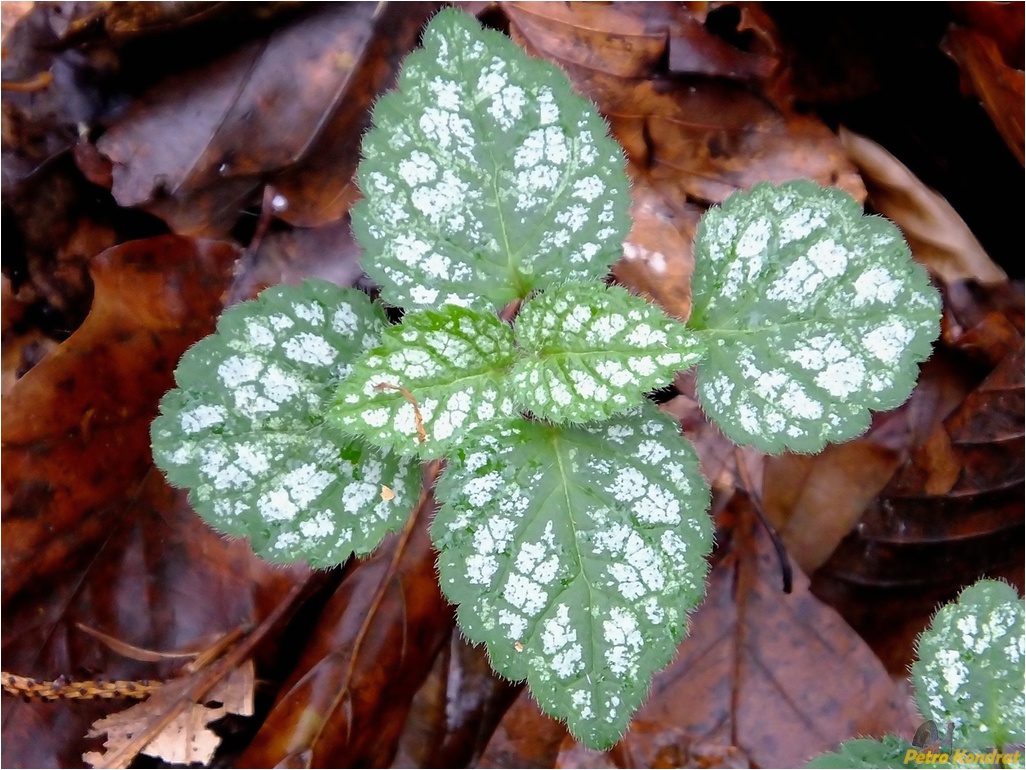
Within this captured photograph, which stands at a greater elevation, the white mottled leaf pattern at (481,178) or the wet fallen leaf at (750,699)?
the white mottled leaf pattern at (481,178)

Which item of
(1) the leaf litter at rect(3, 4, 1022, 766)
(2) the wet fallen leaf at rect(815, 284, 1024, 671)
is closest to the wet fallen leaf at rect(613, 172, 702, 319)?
(1) the leaf litter at rect(3, 4, 1022, 766)

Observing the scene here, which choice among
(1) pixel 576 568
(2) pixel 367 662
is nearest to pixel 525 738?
(2) pixel 367 662

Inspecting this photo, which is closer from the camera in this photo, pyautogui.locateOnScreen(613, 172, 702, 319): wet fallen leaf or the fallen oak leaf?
the fallen oak leaf

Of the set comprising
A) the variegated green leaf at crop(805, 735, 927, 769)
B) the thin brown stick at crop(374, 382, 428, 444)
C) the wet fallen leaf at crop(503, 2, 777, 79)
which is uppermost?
the wet fallen leaf at crop(503, 2, 777, 79)

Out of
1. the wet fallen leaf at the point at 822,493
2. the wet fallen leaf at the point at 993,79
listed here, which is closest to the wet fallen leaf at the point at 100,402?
the wet fallen leaf at the point at 822,493

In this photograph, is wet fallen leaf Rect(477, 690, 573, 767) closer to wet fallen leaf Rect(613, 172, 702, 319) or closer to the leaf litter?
the leaf litter

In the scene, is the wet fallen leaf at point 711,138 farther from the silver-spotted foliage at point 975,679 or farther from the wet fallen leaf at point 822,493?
the silver-spotted foliage at point 975,679

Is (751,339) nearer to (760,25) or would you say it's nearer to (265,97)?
(760,25)
